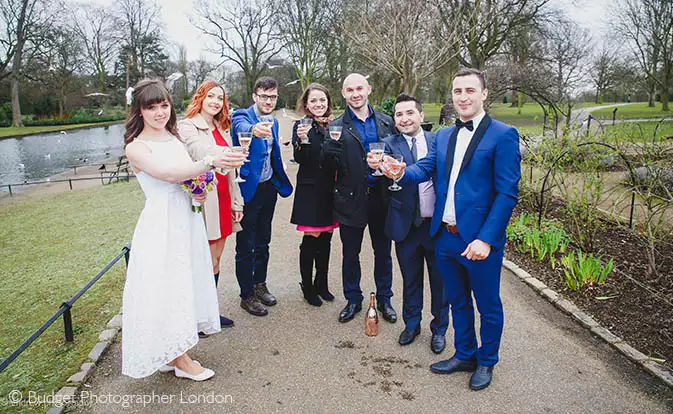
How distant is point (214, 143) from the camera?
388 cm

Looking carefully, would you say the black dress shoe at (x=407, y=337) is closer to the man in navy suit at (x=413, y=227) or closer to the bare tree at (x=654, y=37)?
the man in navy suit at (x=413, y=227)

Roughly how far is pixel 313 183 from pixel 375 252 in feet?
3.06

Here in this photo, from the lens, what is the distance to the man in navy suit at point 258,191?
4.23 meters

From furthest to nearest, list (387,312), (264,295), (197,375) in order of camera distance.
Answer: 1. (264,295)
2. (387,312)
3. (197,375)

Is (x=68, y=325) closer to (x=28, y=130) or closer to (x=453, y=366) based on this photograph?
(x=453, y=366)

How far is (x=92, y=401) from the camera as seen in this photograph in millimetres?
3270

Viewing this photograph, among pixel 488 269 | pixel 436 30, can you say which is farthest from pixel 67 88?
pixel 488 269

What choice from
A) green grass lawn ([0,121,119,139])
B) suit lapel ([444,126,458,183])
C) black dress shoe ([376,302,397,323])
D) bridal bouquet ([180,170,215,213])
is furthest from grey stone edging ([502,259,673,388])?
green grass lawn ([0,121,119,139])

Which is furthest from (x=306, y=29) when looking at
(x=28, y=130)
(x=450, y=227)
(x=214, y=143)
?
(x=450, y=227)

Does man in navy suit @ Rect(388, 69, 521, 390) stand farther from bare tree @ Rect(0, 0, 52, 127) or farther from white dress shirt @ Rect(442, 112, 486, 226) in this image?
bare tree @ Rect(0, 0, 52, 127)

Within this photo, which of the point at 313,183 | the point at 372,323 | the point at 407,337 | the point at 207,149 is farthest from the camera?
the point at 313,183

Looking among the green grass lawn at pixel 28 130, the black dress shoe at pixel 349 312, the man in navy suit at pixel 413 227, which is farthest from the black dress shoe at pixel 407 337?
the green grass lawn at pixel 28 130

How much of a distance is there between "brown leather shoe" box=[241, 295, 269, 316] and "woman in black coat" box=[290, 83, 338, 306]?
561mm

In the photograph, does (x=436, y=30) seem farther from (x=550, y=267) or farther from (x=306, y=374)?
(x=306, y=374)
